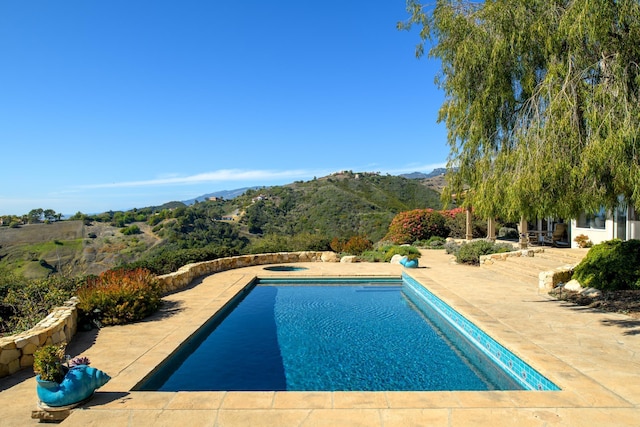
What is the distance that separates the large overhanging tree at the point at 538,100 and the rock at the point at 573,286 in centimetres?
363

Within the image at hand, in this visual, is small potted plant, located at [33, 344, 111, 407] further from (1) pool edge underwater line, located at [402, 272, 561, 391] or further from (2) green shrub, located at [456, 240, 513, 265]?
(2) green shrub, located at [456, 240, 513, 265]

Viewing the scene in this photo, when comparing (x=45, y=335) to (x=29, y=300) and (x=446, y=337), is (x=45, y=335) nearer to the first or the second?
(x=29, y=300)

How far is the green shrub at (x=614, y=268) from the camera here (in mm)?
8211

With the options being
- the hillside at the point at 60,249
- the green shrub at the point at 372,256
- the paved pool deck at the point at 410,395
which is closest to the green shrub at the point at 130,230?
the hillside at the point at 60,249

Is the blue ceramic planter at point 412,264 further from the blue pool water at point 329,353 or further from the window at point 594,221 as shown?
→ the window at point 594,221

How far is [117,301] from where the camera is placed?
7.27 m

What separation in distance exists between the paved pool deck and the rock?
1.68 metres

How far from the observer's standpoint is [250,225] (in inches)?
1420

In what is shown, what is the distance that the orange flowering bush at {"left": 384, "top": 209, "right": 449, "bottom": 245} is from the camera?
68.9ft

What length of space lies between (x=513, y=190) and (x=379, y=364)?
3.17 metres

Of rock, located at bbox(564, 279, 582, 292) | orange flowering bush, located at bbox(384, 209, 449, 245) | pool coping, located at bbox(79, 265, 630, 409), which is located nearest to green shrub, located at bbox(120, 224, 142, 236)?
orange flowering bush, located at bbox(384, 209, 449, 245)

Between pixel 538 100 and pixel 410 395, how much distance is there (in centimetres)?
446

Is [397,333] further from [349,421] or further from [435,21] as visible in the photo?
[435,21]

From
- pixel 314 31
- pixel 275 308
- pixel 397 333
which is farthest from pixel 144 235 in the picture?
pixel 397 333
